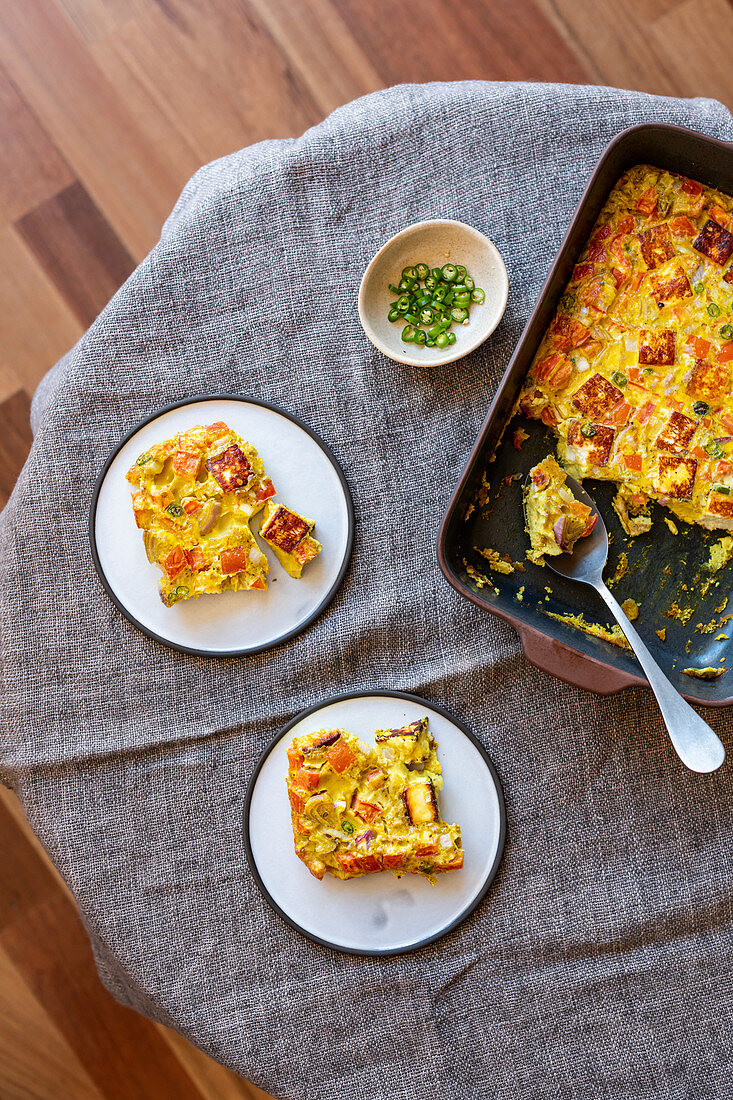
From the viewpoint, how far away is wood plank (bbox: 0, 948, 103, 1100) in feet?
10.1

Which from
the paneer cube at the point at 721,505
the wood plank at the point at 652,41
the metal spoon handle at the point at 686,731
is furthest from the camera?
the wood plank at the point at 652,41

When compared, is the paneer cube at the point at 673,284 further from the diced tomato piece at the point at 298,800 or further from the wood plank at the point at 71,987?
the wood plank at the point at 71,987

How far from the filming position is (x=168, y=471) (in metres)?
2.14

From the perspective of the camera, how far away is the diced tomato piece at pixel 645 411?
→ 2.20m

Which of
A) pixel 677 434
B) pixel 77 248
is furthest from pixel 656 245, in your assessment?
pixel 77 248

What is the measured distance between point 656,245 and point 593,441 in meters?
0.52

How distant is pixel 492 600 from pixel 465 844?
0.61 meters

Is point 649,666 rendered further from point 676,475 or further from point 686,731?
point 676,475

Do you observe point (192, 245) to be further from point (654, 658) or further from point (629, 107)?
point (654, 658)

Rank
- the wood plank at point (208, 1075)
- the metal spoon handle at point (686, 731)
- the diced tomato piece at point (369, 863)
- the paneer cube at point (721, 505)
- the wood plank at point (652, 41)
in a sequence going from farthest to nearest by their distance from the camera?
the wood plank at point (652, 41), the wood plank at point (208, 1075), the paneer cube at point (721, 505), the diced tomato piece at point (369, 863), the metal spoon handle at point (686, 731)

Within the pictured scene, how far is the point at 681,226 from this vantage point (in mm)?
2188

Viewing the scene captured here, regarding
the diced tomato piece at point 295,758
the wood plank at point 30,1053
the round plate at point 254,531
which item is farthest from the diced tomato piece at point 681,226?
the wood plank at point 30,1053

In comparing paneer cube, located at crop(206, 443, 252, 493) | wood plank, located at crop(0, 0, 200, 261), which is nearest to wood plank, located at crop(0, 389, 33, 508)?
wood plank, located at crop(0, 0, 200, 261)

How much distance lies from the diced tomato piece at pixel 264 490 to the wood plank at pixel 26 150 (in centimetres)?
183
